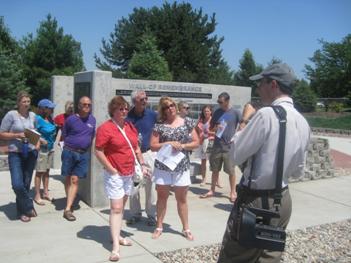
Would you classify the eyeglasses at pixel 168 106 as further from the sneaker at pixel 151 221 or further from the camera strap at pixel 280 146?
the camera strap at pixel 280 146

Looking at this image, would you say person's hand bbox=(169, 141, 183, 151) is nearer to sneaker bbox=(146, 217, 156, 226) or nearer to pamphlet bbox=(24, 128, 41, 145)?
sneaker bbox=(146, 217, 156, 226)

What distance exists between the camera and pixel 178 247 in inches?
198

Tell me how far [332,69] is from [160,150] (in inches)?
2057

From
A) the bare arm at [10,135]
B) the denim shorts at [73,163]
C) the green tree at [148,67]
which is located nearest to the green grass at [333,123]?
the green tree at [148,67]

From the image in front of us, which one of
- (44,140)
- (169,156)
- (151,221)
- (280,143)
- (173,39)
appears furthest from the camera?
(173,39)

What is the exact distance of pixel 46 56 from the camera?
→ 27.1 metres

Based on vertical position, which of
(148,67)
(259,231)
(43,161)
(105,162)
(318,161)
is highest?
(148,67)

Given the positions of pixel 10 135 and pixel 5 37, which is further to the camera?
pixel 5 37

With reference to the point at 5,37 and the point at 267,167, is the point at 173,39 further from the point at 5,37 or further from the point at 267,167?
the point at 267,167

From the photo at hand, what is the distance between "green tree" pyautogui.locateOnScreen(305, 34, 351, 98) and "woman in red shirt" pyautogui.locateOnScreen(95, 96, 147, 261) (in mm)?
50254

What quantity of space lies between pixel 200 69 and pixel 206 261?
33.4 m

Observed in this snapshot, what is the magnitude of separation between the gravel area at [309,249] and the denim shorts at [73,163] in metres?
1.92

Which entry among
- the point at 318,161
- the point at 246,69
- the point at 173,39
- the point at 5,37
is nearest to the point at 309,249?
the point at 318,161

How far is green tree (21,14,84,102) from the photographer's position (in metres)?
26.6
